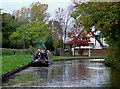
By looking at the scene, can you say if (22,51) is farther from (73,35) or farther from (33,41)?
(73,35)

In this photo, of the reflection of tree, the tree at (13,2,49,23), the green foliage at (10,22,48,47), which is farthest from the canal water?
the tree at (13,2,49,23)

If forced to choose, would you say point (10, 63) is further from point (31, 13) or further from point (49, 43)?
point (31, 13)

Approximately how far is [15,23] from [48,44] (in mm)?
9755

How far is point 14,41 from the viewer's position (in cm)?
5194

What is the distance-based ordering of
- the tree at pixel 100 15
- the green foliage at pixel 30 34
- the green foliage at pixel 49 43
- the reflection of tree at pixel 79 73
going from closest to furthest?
the reflection of tree at pixel 79 73 < the tree at pixel 100 15 < the green foliage at pixel 30 34 < the green foliage at pixel 49 43

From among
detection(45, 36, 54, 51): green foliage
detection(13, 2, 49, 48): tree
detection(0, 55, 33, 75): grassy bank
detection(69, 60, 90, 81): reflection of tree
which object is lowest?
detection(69, 60, 90, 81): reflection of tree

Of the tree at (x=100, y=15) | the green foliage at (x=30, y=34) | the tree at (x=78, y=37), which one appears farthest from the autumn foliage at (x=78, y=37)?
the tree at (x=100, y=15)

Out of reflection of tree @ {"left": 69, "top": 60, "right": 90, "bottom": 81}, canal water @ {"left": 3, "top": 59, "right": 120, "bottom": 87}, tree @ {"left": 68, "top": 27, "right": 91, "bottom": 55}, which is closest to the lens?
canal water @ {"left": 3, "top": 59, "right": 120, "bottom": 87}

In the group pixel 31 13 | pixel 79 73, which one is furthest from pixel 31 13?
pixel 79 73

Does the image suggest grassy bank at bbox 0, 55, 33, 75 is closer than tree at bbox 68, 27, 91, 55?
Yes

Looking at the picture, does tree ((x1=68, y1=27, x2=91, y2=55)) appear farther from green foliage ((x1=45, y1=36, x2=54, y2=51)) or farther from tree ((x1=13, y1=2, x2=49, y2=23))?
tree ((x1=13, y1=2, x2=49, y2=23))

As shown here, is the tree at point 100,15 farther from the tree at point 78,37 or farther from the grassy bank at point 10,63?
the tree at point 78,37

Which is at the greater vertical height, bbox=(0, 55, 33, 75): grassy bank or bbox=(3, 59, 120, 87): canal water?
bbox=(0, 55, 33, 75): grassy bank

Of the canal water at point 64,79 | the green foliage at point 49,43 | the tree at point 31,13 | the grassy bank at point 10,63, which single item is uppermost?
the tree at point 31,13
